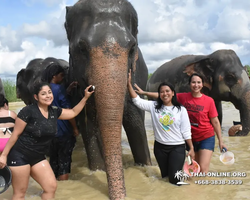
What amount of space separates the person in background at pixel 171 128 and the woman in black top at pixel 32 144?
931mm

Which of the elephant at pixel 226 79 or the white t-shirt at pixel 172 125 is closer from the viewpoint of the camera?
the white t-shirt at pixel 172 125

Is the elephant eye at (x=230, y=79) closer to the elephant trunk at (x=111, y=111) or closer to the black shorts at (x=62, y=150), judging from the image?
the black shorts at (x=62, y=150)

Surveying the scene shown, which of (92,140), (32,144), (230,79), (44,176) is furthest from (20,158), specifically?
(230,79)

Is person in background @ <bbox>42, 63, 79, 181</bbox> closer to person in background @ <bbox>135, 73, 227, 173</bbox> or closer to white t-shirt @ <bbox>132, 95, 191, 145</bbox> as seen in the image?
white t-shirt @ <bbox>132, 95, 191, 145</bbox>

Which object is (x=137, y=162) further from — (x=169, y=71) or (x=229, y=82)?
(x=169, y=71)

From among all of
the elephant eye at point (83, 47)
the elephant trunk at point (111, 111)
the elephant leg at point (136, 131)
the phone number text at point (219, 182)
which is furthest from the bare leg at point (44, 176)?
the phone number text at point (219, 182)

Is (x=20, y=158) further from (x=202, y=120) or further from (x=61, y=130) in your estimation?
(x=202, y=120)

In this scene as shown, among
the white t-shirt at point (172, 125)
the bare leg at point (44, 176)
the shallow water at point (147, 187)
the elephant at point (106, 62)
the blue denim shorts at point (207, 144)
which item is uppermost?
the elephant at point (106, 62)

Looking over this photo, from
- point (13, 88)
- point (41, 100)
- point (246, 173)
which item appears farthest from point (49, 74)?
point (13, 88)

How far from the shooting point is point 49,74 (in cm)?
359

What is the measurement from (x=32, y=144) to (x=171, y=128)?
145 cm

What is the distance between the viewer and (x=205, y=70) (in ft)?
22.2

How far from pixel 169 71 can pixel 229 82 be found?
2.09m

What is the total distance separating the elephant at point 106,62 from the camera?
2621 mm
